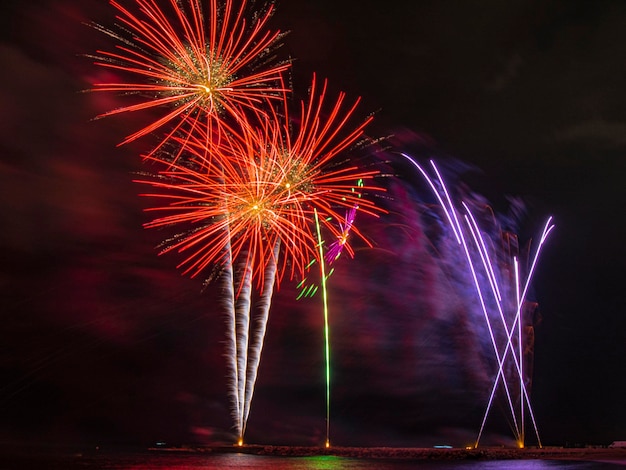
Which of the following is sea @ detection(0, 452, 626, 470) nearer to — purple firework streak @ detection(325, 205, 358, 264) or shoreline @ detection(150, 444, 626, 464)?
shoreline @ detection(150, 444, 626, 464)

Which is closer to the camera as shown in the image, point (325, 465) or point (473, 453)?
point (325, 465)

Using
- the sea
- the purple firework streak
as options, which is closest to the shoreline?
the sea

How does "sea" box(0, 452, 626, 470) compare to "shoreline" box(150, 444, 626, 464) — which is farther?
"shoreline" box(150, 444, 626, 464)

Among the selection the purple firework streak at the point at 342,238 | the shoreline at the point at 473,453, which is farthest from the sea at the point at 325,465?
the purple firework streak at the point at 342,238

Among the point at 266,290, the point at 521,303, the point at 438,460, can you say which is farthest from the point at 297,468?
the point at 521,303

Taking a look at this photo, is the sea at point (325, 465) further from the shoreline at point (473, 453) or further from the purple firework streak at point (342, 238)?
the purple firework streak at point (342, 238)

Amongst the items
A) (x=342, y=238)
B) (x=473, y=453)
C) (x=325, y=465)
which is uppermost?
(x=342, y=238)

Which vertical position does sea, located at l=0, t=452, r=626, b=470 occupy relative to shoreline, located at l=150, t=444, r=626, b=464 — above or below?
below

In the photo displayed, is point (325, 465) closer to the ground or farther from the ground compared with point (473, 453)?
closer to the ground

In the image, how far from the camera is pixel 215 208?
20953 mm

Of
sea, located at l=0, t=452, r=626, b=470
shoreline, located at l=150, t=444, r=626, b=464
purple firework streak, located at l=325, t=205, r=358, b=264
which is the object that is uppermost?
purple firework streak, located at l=325, t=205, r=358, b=264

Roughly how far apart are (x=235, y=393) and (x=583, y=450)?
19355 millimetres

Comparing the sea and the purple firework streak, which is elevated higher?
the purple firework streak

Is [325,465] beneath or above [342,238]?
beneath
